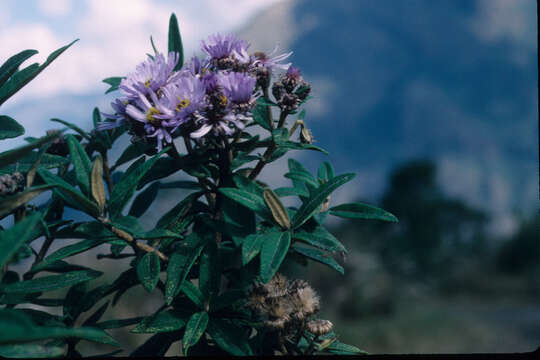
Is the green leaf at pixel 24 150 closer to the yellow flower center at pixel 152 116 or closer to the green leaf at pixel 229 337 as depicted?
the yellow flower center at pixel 152 116

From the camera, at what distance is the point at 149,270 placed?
16.7 inches

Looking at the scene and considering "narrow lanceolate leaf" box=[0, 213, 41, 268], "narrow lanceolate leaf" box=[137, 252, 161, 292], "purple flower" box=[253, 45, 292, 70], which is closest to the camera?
"narrow lanceolate leaf" box=[0, 213, 41, 268]

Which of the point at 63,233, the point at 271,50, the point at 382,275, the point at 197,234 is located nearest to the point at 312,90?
the point at 271,50

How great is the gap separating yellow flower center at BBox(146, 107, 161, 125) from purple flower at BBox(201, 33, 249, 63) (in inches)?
3.9

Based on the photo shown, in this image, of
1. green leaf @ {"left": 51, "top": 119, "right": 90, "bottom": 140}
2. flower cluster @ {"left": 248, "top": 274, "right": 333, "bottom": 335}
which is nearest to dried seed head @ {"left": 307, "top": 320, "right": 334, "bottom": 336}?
flower cluster @ {"left": 248, "top": 274, "right": 333, "bottom": 335}

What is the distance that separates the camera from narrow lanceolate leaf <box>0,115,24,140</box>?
1.62 feet

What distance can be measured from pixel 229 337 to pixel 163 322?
0.06 meters

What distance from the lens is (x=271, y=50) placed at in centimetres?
56

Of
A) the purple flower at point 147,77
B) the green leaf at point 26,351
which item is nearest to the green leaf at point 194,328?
the green leaf at point 26,351

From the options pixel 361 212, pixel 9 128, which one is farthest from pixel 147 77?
pixel 361 212

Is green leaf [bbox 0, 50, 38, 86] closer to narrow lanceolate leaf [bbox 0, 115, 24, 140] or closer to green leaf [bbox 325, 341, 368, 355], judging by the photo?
narrow lanceolate leaf [bbox 0, 115, 24, 140]

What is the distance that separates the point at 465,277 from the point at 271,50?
257 inches

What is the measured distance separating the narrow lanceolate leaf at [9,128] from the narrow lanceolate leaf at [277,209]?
27 cm

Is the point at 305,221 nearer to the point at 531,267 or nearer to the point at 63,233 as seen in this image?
the point at 63,233
